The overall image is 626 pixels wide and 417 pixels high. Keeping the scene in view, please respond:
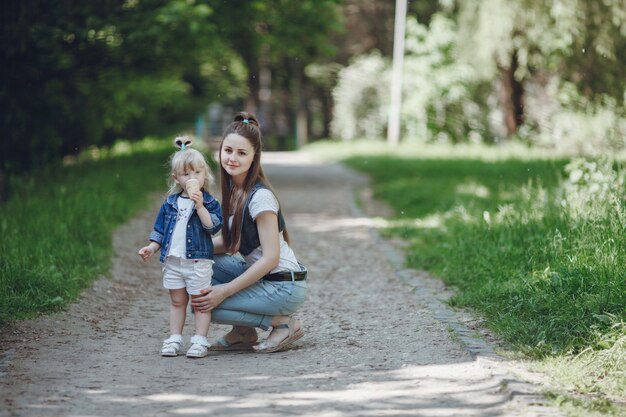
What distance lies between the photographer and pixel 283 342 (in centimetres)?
593

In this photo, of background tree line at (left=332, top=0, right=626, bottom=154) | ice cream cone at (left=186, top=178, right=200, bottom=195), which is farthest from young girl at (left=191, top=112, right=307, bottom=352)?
background tree line at (left=332, top=0, right=626, bottom=154)

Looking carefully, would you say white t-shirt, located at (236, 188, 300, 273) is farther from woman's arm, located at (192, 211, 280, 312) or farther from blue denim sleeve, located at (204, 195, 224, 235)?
blue denim sleeve, located at (204, 195, 224, 235)

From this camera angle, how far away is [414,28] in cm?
3603

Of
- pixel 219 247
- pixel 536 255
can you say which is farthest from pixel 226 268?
pixel 536 255

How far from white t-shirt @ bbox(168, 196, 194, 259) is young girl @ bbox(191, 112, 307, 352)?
305 mm

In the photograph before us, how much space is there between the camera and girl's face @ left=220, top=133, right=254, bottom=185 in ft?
19.1

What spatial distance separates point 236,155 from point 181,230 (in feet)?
1.95

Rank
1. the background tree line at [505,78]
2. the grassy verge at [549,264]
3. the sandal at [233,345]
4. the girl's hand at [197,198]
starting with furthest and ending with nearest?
the background tree line at [505,78]
the sandal at [233,345]
the girl's hand at [197,198]
the grassy verge at [549,264]

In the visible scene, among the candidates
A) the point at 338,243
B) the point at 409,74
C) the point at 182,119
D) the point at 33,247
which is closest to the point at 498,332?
the point at 33,247

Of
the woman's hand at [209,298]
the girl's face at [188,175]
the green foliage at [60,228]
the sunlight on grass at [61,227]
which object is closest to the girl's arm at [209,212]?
the girl's face at [188,175]

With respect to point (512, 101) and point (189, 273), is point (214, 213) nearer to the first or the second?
point (189, 273)

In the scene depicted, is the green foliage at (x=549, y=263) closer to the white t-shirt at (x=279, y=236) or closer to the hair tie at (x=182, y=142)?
the white t-shirt at (x=279, y=236)

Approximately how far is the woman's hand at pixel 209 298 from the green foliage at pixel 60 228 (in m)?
1.62

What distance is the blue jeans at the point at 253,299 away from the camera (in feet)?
19.0
